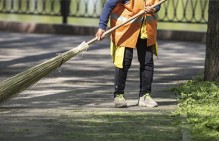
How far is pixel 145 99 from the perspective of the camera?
9.87 m

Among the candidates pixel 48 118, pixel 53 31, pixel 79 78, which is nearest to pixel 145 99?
pixel 48 118

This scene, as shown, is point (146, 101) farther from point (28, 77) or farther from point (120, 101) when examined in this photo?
point (28, 77)

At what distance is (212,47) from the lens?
36.9 ft

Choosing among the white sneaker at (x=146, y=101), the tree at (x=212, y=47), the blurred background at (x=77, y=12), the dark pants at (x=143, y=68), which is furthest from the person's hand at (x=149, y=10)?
the blurred background at (x=77, y=12)

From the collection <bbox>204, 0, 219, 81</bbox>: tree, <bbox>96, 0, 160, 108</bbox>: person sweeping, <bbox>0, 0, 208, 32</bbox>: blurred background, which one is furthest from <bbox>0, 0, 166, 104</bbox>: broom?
<bbox>0, 0, 208, 32</bbox>: blurred background

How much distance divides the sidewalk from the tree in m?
0.59

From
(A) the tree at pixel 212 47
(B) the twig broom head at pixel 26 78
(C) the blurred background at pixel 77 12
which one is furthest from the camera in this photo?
(C) the blurred background at pixel 77 12

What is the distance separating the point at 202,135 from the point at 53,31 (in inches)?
487

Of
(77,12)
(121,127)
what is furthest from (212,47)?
(77,12)

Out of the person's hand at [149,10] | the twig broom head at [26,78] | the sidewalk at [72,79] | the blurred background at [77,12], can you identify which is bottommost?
the blurred background at [77,12]

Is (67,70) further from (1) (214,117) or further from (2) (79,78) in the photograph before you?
(1) (214,117)

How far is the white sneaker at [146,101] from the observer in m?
9.80

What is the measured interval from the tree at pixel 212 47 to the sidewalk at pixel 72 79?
593mm

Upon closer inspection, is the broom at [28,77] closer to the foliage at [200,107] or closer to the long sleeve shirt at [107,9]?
the long sleeve shirt at [107,9]
